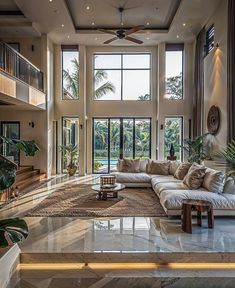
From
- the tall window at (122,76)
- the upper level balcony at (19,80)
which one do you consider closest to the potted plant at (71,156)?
the upper level balcony at (19,80)

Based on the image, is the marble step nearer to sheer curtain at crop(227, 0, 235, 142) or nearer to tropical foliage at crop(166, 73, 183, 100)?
sheer curtain at crop(227, 0, 235, 142)

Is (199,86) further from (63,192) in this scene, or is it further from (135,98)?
(63,192)

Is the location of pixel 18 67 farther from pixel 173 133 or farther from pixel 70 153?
pixel 173 133

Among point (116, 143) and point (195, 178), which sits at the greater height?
point (116, 143)

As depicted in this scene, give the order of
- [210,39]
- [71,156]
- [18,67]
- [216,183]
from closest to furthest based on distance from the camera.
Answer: [216,183]
[18,67]
[210,39]
[71,156]

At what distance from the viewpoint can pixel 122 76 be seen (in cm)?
1271

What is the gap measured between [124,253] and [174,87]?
9.50 metres

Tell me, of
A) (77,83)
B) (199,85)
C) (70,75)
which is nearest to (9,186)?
(199,85)

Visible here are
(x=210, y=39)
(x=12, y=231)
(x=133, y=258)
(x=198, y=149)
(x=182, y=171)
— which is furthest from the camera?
(x=198, y=149)

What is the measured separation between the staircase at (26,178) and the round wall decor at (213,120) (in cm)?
602

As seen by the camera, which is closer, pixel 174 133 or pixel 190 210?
pixel 190 210

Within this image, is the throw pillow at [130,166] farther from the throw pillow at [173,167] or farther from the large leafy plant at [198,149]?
the large leafy plant at [198,149]

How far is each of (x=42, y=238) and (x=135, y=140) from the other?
→ 8509mm

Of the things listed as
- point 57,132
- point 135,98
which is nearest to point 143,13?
point 135,98
